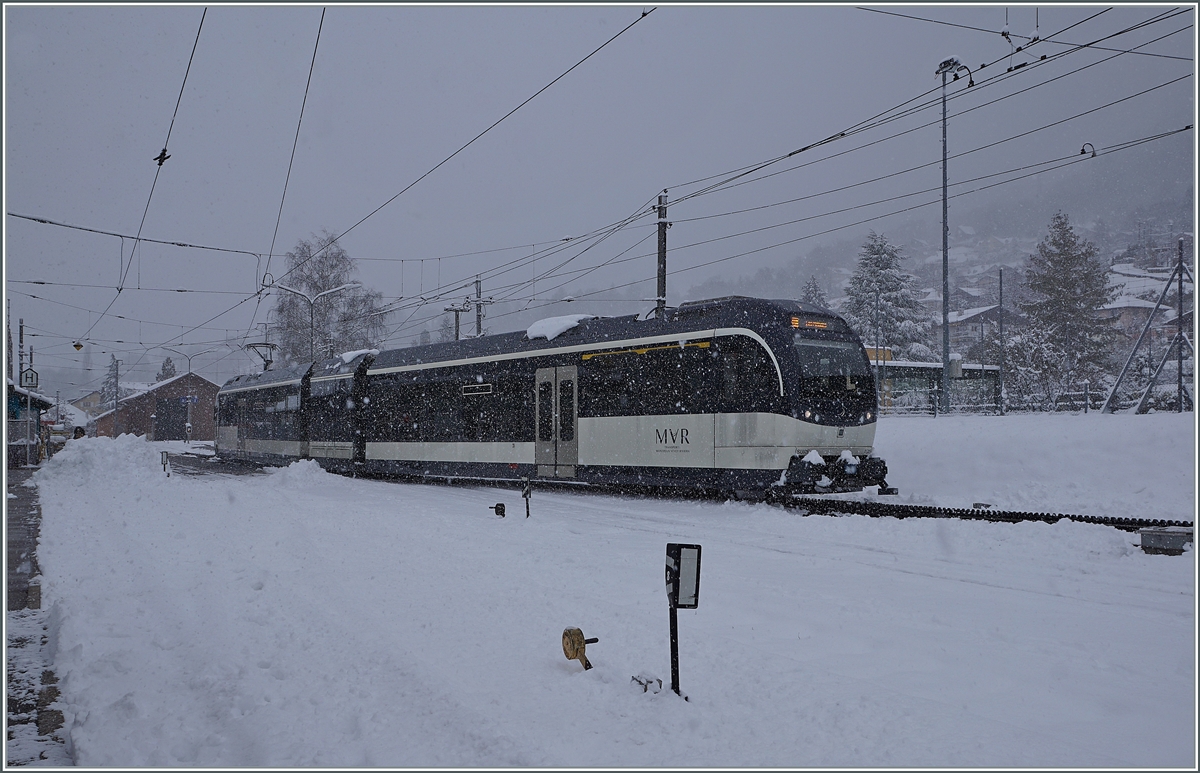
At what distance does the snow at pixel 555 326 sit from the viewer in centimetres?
1691

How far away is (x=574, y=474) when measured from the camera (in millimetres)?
16406

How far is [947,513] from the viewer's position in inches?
432

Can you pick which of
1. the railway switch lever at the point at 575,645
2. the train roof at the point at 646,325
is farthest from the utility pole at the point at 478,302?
the railway switch lever at the point at 575,645

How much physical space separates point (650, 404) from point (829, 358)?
341 centimetres

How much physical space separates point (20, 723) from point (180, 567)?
426cm

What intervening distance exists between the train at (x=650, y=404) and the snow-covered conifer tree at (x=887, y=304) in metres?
48.3

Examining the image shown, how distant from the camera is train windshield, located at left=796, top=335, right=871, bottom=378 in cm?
1307

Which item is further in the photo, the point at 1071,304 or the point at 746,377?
the point at 1071,304

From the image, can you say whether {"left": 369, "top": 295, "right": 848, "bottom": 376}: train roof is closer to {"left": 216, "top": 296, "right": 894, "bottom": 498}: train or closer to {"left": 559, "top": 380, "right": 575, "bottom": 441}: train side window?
{"left": 216, "top": 296, "right": 894, "bottom": 498}: train

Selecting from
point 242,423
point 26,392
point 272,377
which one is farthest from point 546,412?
point 26,392

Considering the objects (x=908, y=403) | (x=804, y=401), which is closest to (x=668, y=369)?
(x=804, y=401)

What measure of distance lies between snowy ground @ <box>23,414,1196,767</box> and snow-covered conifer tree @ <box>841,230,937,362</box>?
53597 mm

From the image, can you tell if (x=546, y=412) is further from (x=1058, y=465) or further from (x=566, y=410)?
(x=1058, y=465)

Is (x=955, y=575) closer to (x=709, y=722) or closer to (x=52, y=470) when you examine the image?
(x=709, y=722)
